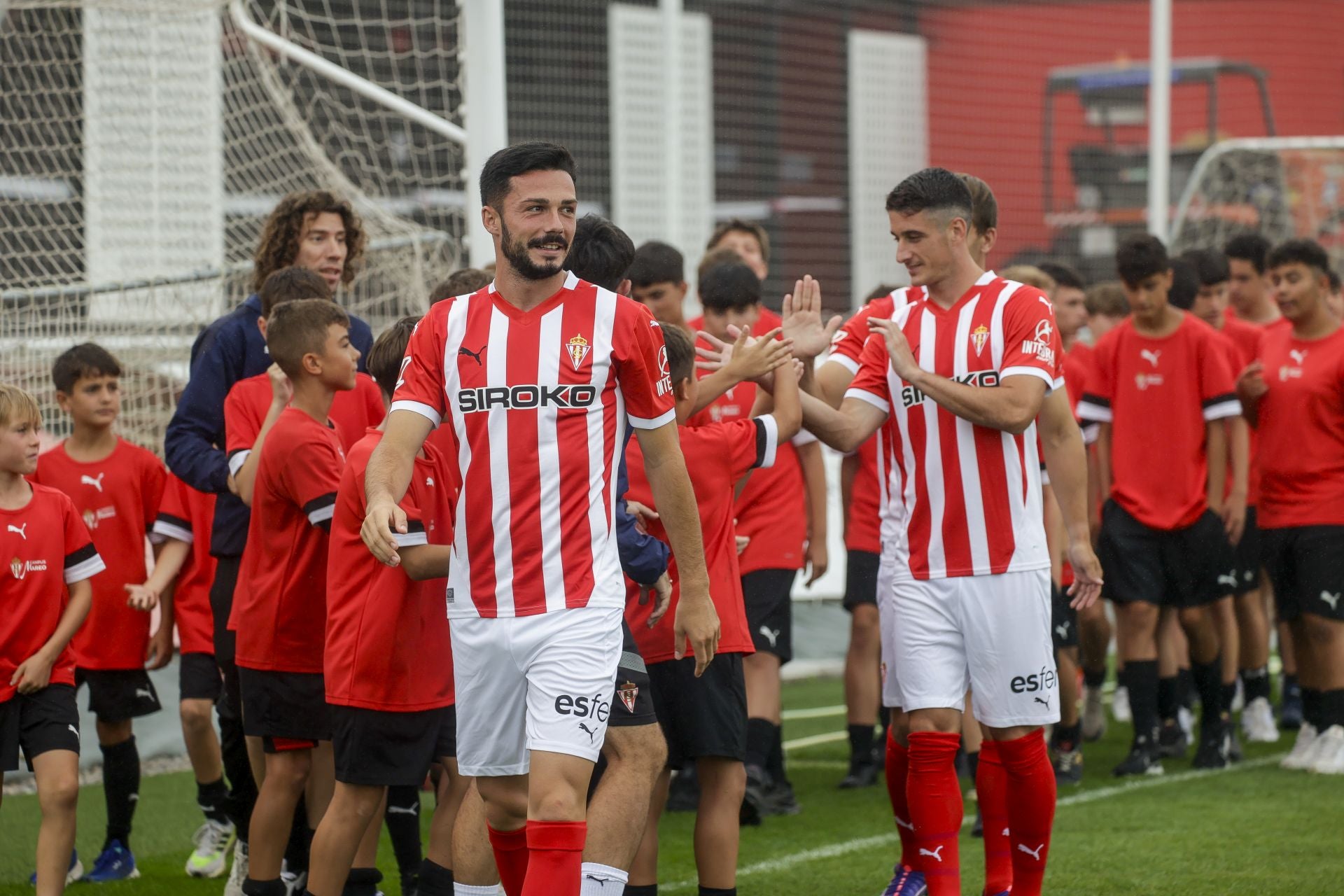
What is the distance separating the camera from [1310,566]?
7.20 metres

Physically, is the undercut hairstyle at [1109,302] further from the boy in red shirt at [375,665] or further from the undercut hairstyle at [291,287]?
the boy in red shirt at [375,665]

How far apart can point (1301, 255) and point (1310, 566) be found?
1347 millimetres

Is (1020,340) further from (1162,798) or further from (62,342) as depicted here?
(62,342)

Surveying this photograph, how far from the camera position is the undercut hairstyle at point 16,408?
4.93 m

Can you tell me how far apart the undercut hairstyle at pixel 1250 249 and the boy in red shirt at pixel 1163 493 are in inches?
56.1

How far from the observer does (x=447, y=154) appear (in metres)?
10.4

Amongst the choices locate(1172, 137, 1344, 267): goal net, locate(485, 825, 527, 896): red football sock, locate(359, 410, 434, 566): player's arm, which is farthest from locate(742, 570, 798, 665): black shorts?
locate(1172, 137, 1344, 267): goal net

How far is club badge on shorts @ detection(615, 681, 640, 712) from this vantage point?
3994 mm

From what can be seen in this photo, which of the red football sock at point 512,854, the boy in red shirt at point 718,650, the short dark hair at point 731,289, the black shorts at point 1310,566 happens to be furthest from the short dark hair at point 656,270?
the black shorts at point 1310,566

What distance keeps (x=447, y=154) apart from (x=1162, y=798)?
5995 mm

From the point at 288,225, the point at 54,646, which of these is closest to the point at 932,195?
the point at 288,225

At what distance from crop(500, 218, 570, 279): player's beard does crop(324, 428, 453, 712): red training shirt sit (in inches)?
30.6

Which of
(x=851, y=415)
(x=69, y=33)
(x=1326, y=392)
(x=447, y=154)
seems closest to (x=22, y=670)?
(x=851, y=415)

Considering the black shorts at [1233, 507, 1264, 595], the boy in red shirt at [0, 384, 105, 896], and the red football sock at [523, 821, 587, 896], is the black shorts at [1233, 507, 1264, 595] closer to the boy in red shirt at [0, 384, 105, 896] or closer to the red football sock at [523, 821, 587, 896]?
the red football sock at [523, 821, 587, 896]
